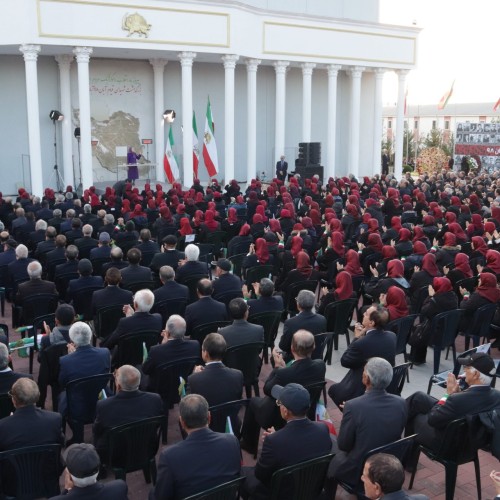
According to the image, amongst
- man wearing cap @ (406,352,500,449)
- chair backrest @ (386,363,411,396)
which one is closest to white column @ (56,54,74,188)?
chair backrest @ (386,363,411,396)

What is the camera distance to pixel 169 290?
8.80 metres

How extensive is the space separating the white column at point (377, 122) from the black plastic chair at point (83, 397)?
28475mm

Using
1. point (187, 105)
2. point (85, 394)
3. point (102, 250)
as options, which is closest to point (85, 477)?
point (85, 394)

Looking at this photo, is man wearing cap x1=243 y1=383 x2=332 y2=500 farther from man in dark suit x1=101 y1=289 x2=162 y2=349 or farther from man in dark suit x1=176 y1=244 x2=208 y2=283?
man in dark suit x1=176 y1=244 x2=208 y2=283

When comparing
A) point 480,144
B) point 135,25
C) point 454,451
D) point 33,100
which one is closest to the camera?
point 454,451

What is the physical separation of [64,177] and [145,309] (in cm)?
2080

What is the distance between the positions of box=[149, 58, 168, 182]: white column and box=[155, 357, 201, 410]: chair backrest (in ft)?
73.7

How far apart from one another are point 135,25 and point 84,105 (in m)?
3.49

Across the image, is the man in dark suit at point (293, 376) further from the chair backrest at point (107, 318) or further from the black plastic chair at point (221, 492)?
the chair backrest at point (107, 318)

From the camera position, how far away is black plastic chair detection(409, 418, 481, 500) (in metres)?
5.26

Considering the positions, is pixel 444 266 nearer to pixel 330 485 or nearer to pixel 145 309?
pixel 145 309

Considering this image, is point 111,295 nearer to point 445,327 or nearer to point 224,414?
point 224,414

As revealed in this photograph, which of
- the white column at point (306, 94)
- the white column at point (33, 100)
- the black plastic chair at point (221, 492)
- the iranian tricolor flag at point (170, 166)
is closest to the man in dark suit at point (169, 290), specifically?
→ the black plastic chair at point (221, 492)

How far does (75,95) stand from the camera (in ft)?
87.4
